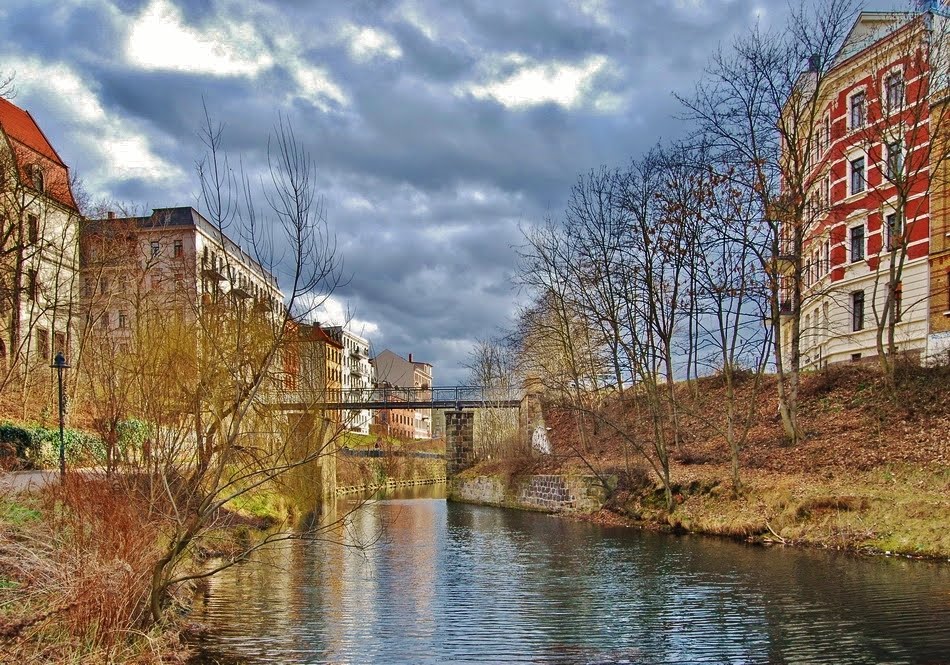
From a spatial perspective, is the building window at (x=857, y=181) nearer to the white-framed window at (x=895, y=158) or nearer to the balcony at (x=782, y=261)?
the white-framed window at (x=895, y=158)

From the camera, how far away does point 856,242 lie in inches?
1572

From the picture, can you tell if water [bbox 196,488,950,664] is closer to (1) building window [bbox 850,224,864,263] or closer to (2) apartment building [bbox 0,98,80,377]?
(2) apartment building [bbox 0,98,80,377]

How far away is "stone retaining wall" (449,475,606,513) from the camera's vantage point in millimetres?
32000

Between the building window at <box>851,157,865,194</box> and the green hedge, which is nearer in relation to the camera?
the green hedge

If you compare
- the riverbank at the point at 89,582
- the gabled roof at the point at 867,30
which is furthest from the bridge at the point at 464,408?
the riverbank at the point at 89,582

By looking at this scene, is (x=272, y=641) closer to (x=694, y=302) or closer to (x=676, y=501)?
(x=676, y=501)

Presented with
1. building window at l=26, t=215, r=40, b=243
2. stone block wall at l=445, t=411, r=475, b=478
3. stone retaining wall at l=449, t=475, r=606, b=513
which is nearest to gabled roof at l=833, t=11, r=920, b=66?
stone retaining wall at l=449, t=475, r=606, b=513

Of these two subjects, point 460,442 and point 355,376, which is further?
point 460,442

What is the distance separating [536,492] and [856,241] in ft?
65.8

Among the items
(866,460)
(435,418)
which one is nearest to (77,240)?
(866,460)

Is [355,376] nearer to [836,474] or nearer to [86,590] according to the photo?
[836,474]

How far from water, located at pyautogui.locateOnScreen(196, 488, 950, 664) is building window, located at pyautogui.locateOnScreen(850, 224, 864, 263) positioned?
23445 millimetres

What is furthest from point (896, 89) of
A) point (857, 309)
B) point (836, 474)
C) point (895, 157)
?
point (836, 474)

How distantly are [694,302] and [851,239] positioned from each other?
16.0 m
